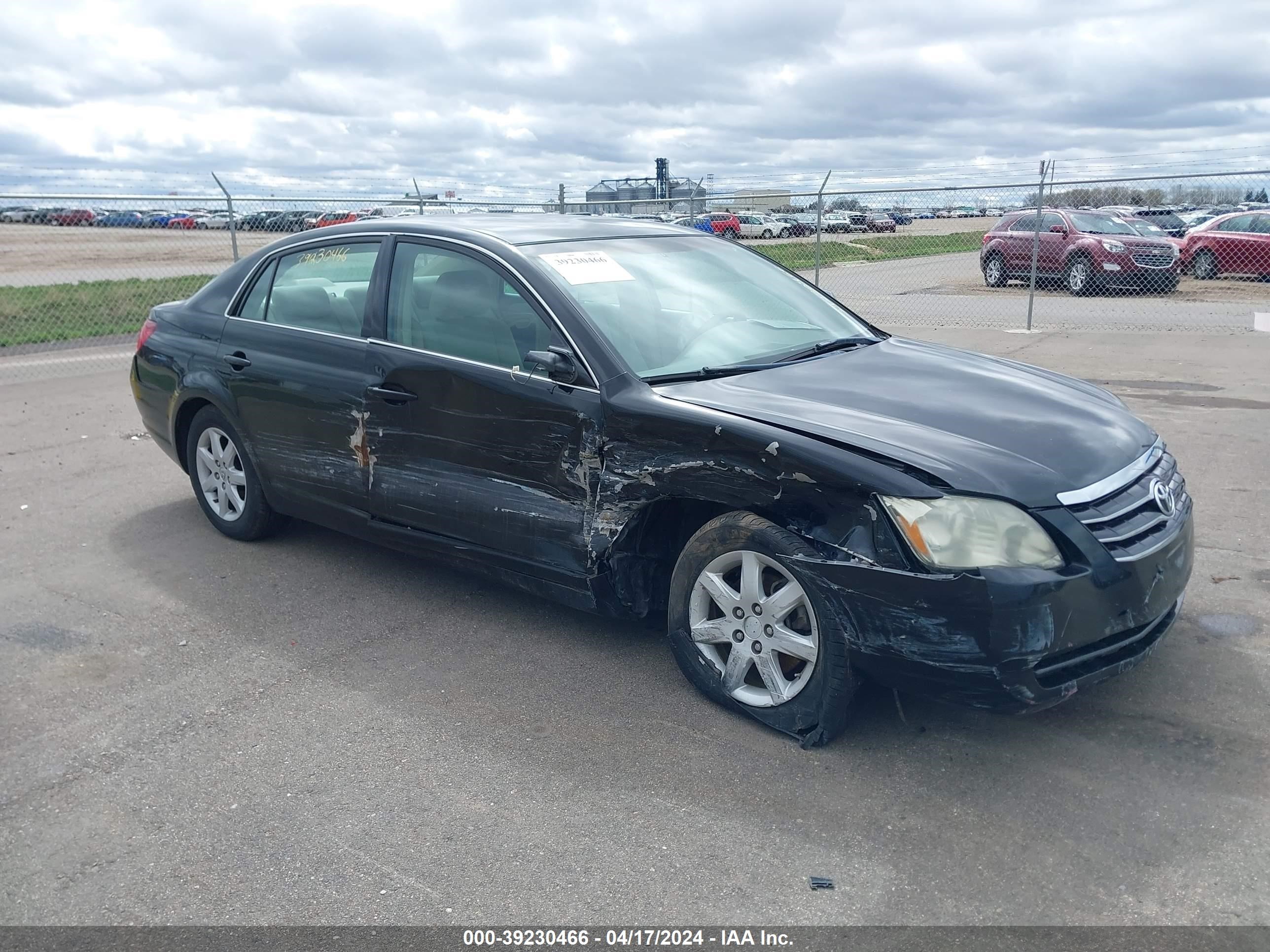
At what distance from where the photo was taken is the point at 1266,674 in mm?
4039

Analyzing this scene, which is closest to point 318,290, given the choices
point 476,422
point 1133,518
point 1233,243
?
point 476,422

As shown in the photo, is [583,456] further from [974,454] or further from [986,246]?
[986,246]

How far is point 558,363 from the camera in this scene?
4.14 m

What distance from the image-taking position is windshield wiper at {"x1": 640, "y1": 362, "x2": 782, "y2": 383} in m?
4.10

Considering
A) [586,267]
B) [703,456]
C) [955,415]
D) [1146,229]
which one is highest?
[1146,229]

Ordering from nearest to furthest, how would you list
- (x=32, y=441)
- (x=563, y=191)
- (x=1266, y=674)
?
(x=1266, y=674), (x=32, y=441), (x=563, y=191)

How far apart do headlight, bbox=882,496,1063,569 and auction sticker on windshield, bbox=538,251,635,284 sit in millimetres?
1711

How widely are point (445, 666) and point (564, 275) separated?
1.60 metres

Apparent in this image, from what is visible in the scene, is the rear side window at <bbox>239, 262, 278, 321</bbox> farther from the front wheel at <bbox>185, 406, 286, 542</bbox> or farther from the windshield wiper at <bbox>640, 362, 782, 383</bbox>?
the windshield wiper at <bbox>640, 362, 782, 383</bbox>

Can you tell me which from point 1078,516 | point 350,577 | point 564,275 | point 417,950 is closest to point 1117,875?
point 1078,516

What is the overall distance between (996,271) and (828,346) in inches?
670

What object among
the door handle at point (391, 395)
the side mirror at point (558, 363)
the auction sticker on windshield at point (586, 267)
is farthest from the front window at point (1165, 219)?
the side mirror at point (558, 363)

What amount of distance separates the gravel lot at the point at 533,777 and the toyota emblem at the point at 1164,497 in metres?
0.66

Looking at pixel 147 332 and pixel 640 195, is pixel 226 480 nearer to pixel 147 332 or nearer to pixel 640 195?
pixel 147 332
